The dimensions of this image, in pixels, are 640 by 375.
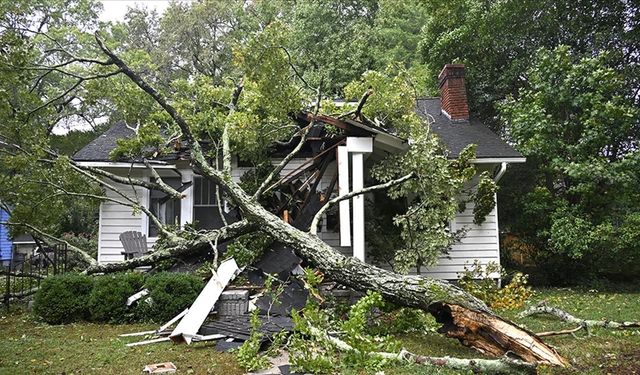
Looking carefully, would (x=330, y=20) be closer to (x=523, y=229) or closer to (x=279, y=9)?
(x=279, y=9)

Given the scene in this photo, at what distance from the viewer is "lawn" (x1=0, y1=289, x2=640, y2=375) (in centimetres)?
496

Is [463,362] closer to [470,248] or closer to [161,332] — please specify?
[161,332]

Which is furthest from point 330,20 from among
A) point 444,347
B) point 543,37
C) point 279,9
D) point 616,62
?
point 444,347

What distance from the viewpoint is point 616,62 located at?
14641mm

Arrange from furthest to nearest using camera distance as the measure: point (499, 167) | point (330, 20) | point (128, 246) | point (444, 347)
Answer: point (330, 20)
point (499, 167)
point (128, 246)
point (444, 347)

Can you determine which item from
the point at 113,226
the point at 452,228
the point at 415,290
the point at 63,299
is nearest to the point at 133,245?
the point at 113,226

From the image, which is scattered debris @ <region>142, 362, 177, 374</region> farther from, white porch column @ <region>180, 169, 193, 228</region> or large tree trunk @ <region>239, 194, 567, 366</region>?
white porch column @ <region>180, 169, 193, 228</region>

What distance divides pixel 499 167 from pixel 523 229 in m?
2.76

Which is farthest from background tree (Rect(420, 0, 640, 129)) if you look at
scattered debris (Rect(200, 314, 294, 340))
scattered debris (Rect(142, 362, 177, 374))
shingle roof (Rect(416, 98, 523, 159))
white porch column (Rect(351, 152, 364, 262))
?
scattered debris (Rect(142, 362, 177, 374))

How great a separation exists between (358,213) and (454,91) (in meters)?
6.04

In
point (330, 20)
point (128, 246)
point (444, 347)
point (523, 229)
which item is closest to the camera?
point (444, 347)

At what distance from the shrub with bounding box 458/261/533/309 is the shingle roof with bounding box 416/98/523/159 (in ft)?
8.57

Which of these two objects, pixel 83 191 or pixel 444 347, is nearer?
pixel 444 347

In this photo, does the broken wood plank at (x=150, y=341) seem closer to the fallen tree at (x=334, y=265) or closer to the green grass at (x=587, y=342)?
the fallen tree at (x=334, y=265)
